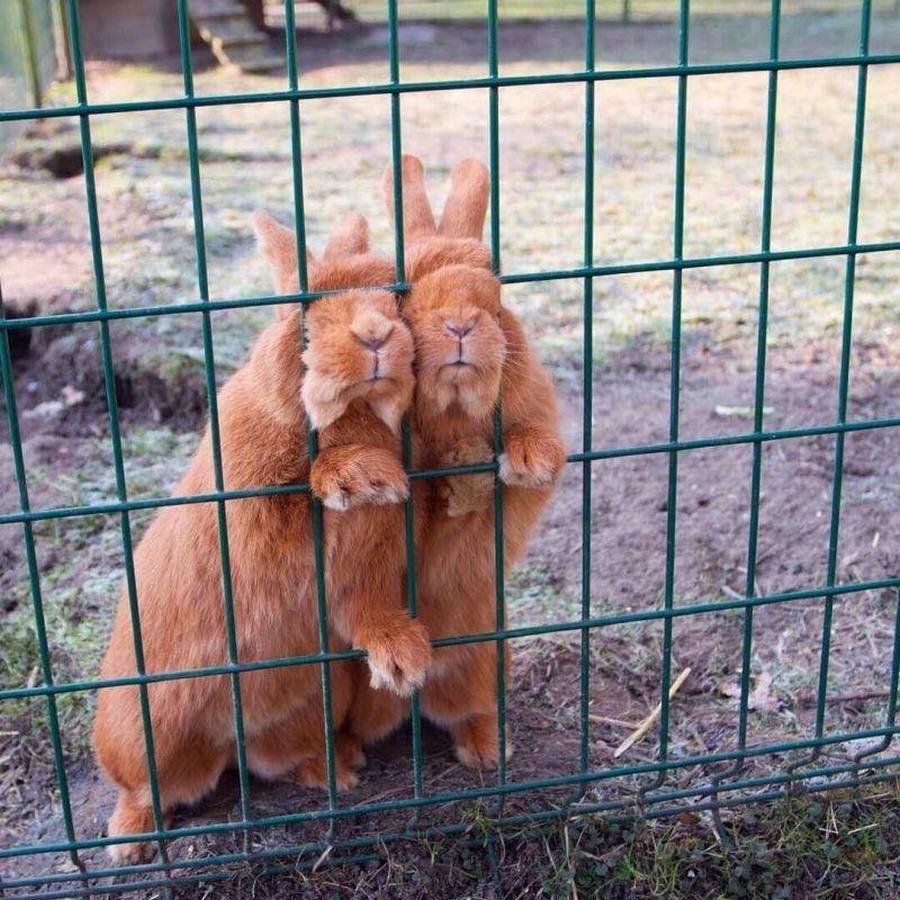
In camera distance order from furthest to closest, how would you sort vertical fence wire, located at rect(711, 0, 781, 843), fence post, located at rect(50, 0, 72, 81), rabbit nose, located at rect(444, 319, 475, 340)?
1. fence post, located at rect(50, 0, 72, 81)
2. vertical fence wire, located at rect(711, 0, 781, 843)
3. rabbit nose, located at rect(444, 319, 475, 340)

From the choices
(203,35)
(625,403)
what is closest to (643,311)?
(625,403)

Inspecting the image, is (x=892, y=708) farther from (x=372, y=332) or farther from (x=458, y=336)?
(x=372, y=332)

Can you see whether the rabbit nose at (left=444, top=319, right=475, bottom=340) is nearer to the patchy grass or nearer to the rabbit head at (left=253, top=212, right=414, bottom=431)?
the rabbit head at (left=253, top=212, right=414, bottom=431)

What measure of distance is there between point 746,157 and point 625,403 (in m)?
4.41

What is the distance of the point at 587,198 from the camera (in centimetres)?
253

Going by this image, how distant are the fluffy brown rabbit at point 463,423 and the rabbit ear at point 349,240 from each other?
4.1 inches

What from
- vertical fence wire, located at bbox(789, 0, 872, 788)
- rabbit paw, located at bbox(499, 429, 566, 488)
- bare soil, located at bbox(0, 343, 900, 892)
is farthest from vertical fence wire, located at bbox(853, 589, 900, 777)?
rabbit paw, located at bbox(499, 429, 566, 488)

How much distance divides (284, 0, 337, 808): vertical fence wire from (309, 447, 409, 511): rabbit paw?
0.08 m

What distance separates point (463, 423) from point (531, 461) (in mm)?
170

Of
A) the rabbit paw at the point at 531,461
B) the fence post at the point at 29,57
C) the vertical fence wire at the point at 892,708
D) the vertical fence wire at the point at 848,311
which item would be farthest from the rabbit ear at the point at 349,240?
the fence post at the point at 29,57

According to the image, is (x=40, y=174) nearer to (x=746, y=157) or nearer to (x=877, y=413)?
(x=746, y=157)

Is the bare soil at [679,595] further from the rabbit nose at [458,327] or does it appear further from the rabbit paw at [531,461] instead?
the rabbit nose at [458,327]

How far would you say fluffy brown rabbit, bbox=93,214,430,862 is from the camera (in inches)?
94.5

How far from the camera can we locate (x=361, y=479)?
2.43 metres
